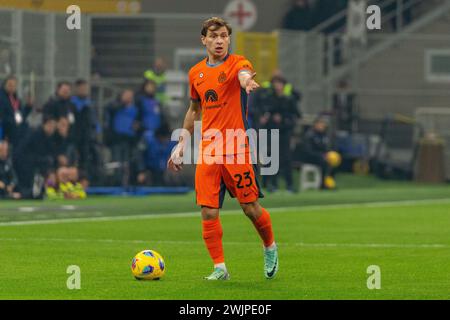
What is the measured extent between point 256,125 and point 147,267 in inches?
650

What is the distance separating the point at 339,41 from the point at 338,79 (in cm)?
101

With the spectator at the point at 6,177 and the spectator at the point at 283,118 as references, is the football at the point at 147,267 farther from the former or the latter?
the spectator at the point at 283,118

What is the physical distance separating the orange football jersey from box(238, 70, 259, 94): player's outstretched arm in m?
0.43

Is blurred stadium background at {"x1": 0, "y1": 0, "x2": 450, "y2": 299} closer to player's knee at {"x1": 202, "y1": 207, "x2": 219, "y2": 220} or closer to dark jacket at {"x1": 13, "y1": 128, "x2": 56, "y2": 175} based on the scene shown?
dark jacket at {"x1": 13, "y1": 128, "x2": 56, "y2": 175}

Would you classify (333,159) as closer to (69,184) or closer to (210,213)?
(69,184)

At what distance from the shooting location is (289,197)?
27.5 metres

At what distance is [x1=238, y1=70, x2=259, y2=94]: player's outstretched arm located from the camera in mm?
11945

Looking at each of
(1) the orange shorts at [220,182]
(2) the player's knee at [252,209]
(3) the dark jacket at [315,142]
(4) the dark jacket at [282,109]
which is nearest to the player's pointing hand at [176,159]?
(1) the orange shorts at [220,182]

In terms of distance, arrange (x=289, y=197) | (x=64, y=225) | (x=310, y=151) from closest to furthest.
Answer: (x=64, y=225) → (x=289, y=197) → (x=310, y=151)

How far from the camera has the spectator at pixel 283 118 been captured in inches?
1136

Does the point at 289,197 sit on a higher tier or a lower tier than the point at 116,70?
lower

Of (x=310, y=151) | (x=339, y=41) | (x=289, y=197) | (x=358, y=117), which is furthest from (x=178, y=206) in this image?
(x=339, y=41)

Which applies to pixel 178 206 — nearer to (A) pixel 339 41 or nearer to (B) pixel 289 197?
(B) pixel 289 197

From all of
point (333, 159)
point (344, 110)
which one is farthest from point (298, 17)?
point (333, 159)
